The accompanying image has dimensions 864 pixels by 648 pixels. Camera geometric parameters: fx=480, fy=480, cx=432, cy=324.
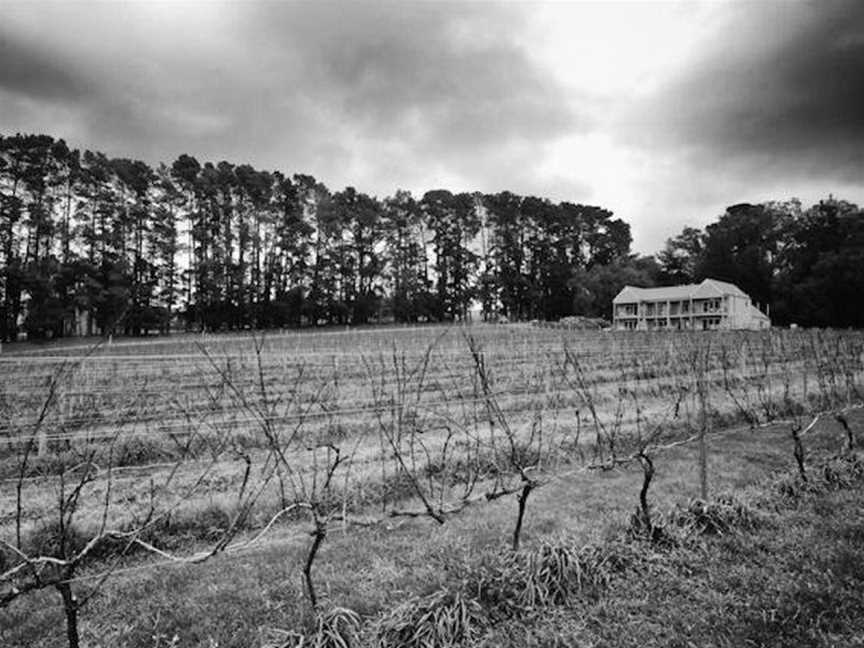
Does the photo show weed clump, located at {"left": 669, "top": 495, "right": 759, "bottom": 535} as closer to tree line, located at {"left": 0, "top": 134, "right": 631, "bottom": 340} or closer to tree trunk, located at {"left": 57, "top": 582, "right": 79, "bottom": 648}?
tree trunk, located at {"left": 57, "top": 582, "right": 79, "bottom": 648}

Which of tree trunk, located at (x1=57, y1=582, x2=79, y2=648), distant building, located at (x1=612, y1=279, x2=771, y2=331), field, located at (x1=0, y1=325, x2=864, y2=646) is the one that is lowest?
field, located at (x1=0, y1=325, x2=864, y2=646)

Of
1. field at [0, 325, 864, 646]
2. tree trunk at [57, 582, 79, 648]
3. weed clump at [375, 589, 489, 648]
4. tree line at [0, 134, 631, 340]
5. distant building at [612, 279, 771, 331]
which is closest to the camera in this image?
tree trunk at [57, 582, 79, 648]

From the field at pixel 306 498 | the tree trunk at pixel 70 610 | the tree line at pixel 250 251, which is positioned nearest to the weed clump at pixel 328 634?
the field at pixel 306 498

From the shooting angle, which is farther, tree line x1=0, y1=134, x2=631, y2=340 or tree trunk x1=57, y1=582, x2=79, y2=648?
tree line x1=0, y1=134, x2=631, y2=340

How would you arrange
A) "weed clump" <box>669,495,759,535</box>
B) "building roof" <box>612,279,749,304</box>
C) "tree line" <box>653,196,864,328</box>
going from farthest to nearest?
"building roof" <box>612,279,749,304</box>, "tree line" <box>653,196,864,328</box>, "weed clump" <box>669,495,759,535</box>

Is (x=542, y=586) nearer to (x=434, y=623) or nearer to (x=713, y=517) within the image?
(x=434, y=623)

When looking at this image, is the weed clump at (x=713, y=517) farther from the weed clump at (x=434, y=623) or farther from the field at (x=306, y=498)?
the weed clump at (x=434, y=623)

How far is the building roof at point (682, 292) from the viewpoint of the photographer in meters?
56.2

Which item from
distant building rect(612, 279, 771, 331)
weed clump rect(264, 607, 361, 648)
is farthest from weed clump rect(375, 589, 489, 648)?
distant building rect(612, 279, 771, 331)

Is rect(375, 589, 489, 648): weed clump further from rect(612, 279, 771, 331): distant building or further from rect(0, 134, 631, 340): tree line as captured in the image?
rect(612, 279, 771, 331): distant building

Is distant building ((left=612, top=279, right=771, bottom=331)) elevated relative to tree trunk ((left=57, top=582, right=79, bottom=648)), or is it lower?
elevated

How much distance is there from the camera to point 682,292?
196 feet

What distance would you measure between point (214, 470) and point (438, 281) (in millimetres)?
60126

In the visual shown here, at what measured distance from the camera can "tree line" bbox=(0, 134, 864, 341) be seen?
3666cm
